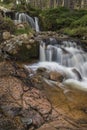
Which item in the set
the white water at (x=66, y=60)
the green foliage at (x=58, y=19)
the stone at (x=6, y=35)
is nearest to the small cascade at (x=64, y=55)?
the white water at (x=66, y=60)

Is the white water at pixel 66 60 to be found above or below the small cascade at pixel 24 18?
below

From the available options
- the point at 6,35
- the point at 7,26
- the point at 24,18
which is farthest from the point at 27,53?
the point at 24,18

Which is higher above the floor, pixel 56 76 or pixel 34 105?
pixel 34 105

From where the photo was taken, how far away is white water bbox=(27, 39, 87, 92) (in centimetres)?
1211

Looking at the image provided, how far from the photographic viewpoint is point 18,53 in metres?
13.0

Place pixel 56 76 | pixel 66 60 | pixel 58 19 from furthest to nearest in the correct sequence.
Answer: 1. pixel 58 19
2. pixel 66 60
3. pixel 56 76

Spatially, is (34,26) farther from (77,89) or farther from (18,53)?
(77,89)

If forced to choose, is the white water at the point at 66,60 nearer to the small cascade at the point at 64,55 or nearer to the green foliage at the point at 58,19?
the small cascade at the point at 64,55

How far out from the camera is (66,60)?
13766 millimetres

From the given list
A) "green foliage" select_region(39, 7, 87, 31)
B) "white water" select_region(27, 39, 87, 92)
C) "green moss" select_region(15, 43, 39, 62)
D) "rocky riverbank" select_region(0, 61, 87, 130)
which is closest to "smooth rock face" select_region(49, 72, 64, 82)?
"white water" select_region(27, 39, 87, 92)

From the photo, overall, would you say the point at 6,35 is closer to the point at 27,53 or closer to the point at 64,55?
the point at 27,53

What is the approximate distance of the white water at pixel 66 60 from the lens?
12.1 m

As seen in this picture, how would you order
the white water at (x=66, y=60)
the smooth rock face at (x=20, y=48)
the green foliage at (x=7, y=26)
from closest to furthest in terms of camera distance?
1. the white water at (x=66, y=60)
2. the smooth rock face at (x=20, y=48)
3. the green foliage at (x=7, y=26)

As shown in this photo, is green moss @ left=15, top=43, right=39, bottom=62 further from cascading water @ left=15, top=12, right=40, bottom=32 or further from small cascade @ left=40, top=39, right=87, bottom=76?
cascading water @ left=15, top=12, right=40, bottom=32
